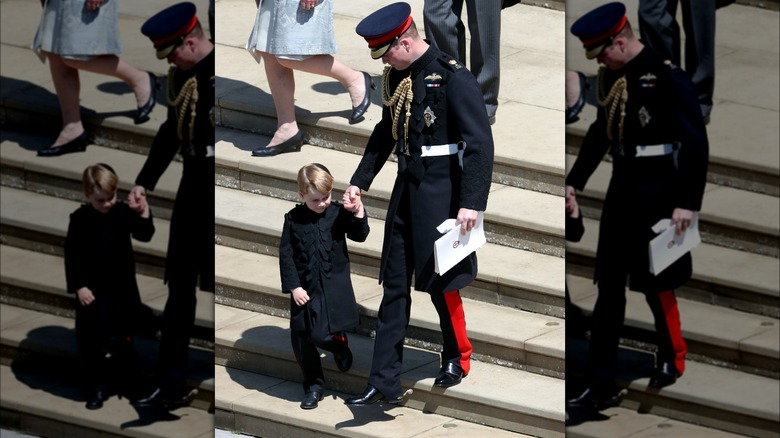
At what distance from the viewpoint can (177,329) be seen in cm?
141

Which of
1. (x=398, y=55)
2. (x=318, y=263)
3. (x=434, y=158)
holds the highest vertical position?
(x=398, y=55)

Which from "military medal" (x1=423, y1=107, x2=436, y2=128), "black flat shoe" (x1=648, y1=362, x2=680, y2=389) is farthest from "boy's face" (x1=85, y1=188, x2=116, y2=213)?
"military medal" (x1=423, y1=107, x2=436, y2=128)

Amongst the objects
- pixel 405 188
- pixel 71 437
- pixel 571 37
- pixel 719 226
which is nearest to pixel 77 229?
pixel 71 437

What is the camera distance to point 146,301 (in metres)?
1.40

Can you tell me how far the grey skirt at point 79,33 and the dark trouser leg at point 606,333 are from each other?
0.61 metres

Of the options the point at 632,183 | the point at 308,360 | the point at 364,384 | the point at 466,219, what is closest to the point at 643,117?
the point at 632,183

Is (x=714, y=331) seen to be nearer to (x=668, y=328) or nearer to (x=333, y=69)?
(x=668, y=328)

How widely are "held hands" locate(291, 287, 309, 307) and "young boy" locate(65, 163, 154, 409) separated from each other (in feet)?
11.9

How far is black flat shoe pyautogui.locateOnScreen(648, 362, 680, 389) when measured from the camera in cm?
160

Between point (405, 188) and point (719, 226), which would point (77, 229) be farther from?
point (405, 188)

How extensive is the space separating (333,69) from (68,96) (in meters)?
5.33

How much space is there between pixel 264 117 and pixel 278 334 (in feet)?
5.11

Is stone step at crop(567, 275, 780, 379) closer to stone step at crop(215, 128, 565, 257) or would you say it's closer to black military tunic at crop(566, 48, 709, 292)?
black military tunic at crop(566, 48, 709, 292)

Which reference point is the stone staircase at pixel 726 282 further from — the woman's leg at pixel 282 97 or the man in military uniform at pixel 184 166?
the woman's leg at pixel 282 97
